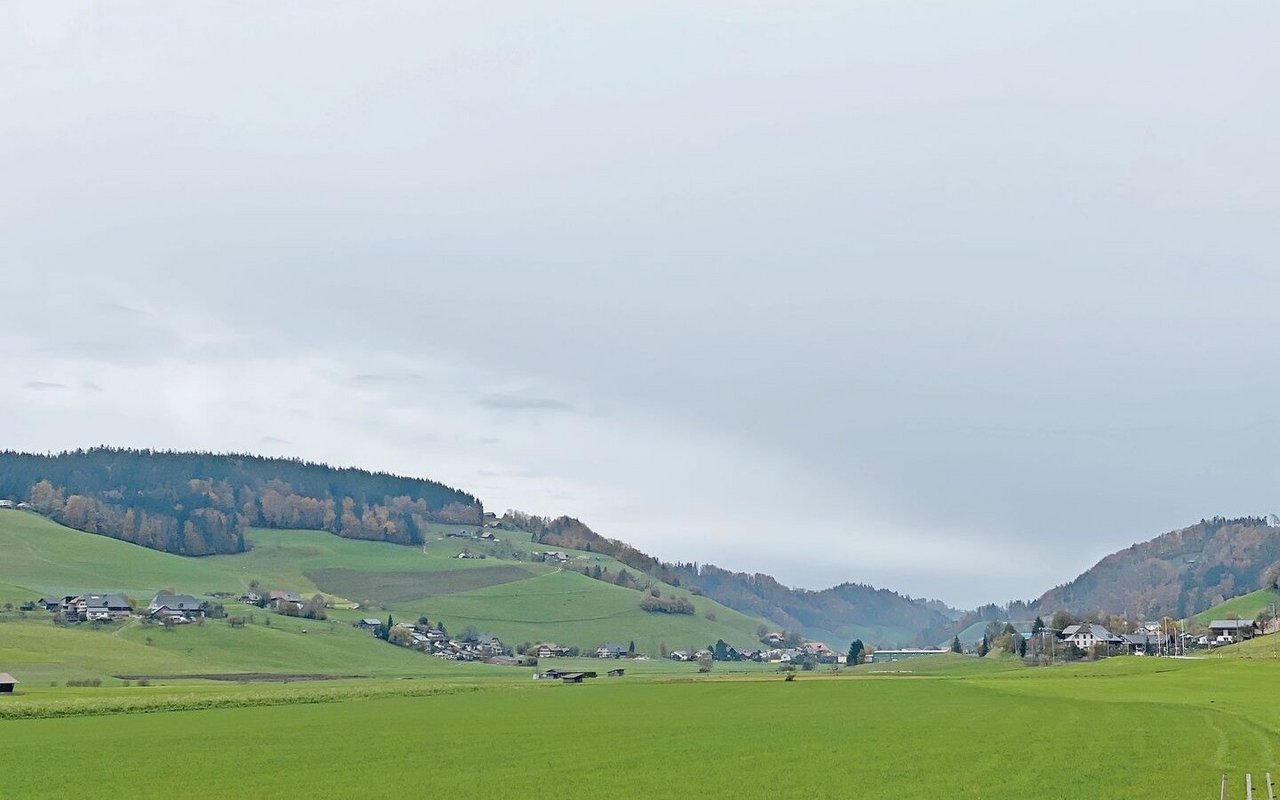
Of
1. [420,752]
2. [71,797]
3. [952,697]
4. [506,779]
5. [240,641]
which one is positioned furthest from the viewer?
[240,641]

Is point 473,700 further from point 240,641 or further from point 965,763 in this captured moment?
point 240,641

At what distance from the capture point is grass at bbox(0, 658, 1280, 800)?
41.8m

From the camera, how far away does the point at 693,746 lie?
55219 mm

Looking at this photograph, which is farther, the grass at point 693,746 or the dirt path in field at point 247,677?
the dirt path in field at point 247,677

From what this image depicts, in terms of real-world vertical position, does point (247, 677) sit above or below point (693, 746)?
below

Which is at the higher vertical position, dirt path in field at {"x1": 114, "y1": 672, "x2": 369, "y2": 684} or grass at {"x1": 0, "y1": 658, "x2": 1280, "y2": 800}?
grass at {"x1": 0, "y1": 658, "x2": 1280, "y2": 800}

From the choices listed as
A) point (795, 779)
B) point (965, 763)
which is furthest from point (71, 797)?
point (965, 763)

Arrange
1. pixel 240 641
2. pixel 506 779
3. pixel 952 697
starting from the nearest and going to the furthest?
pixel 506 779, pixel 952 697, pixel 240 641

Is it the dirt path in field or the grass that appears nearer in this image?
the grass

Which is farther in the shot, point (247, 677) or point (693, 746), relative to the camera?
point (247, 677)

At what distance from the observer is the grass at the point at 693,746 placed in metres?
41.8

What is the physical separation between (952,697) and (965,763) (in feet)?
152

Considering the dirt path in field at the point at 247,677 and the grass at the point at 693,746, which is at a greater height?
the grass at the point at 693,746

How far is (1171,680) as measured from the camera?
107 m
